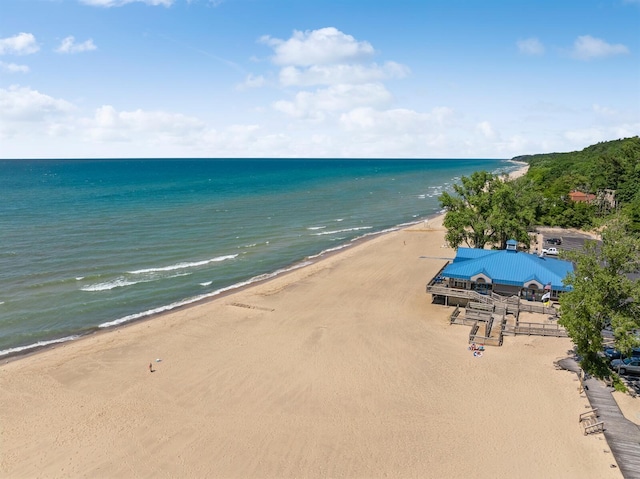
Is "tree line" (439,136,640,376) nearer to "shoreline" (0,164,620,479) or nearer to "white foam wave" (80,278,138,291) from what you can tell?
"shoreline" (0,164,620,479)

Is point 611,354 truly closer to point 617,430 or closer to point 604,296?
point 604,296

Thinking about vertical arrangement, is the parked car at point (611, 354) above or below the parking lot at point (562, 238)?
below

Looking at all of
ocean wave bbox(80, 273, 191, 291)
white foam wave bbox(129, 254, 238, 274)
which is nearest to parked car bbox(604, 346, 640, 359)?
ocean wave bbox(80, 273, 191, 291)

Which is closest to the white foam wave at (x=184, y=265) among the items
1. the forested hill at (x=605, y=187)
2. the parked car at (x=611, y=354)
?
the parked car at (x=611, y=354)

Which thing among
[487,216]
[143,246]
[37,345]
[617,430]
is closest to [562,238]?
[487,216]

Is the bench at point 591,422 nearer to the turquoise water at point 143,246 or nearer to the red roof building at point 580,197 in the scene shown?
the turquoise water at point 143,246

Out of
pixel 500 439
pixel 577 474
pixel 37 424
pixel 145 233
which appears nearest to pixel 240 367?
pixel 37 424
